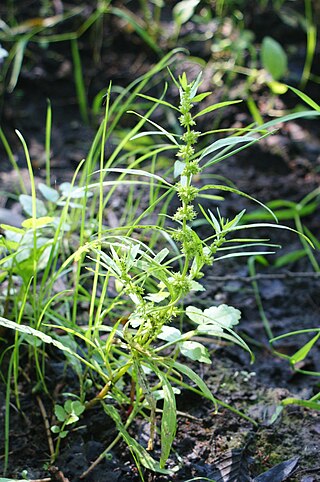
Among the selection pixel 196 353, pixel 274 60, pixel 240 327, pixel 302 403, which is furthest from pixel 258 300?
pixel 274 60

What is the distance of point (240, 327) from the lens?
1.41m

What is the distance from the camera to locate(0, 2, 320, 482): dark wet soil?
3.49 feet

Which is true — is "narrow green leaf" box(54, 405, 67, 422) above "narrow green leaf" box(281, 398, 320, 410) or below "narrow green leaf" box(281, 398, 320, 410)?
above

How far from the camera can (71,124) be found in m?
2.01

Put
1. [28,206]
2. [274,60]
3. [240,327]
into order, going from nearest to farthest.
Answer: [28,206]
[240,327]
[274,60]

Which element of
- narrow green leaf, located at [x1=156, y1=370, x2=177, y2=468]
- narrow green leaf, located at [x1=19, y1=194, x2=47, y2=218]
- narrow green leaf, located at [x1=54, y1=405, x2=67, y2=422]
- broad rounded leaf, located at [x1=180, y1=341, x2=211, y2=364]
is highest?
narrow green leaf, located at [x1=19, y1=194, x2=47, y2=218]

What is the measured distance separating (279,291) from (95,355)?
59 cm

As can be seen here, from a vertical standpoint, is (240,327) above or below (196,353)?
below

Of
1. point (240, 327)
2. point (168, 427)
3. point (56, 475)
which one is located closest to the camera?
point (168, 427)

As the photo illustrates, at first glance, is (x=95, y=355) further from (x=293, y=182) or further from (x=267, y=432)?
(x=293, y=182)

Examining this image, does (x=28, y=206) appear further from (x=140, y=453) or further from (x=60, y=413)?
(x=140, y=453)

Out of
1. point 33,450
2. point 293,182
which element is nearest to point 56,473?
point 33,450

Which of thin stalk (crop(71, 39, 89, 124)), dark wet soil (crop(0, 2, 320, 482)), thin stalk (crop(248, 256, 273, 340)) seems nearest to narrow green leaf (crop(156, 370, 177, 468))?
dark wet soil (crop(0, 2, 320, 482))

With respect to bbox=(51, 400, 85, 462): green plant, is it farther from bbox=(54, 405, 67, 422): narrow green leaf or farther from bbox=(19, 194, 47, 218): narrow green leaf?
bbox=(19, 194, 47, 218): narrow green leaf
